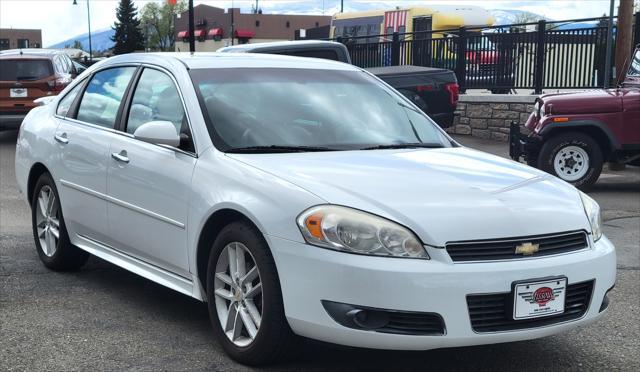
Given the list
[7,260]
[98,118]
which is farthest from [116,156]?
[7,260]

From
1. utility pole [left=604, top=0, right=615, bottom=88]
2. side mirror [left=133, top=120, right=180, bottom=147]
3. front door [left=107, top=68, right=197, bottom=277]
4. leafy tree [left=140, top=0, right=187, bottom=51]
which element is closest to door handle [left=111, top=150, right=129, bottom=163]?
front door [left=107, top=68, right=197, bottom=277]

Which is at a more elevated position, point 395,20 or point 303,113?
point 395,20

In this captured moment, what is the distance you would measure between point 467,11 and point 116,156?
25.4m

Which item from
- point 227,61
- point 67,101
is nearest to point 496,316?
point 227,61

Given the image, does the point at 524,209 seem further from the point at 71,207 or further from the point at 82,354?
the point at 71,207

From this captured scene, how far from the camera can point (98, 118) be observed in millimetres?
5633

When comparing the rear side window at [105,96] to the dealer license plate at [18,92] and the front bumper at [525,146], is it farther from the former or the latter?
the dealer license plate at [18,92]

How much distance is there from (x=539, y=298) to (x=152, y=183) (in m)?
2.20

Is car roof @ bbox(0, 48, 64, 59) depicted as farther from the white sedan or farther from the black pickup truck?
the white sedan

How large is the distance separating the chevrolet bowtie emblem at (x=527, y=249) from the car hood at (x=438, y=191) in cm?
5

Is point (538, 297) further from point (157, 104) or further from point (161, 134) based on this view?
point (157, 104)

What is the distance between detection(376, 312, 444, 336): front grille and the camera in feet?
11.7

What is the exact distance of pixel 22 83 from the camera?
53.9 feet

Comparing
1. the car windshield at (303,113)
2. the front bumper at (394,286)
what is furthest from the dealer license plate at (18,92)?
the front bumper at (394,286)
